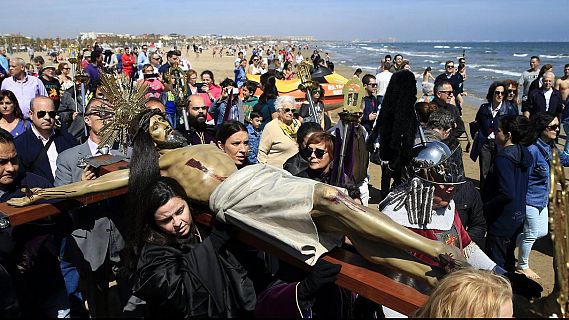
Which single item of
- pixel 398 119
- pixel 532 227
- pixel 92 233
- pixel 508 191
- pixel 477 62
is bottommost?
pixel 477 62

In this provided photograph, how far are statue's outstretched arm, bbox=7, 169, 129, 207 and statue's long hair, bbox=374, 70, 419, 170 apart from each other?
75.3 inches

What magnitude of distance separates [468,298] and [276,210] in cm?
86

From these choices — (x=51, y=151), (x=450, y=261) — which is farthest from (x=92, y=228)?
(x=450, y=261)

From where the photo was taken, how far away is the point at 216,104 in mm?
8133

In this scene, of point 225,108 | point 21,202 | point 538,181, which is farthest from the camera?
point 225,108

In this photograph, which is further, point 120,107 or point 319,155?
point 319,155

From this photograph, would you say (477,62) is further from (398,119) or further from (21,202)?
(21,202)

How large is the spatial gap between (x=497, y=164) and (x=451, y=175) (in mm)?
1846

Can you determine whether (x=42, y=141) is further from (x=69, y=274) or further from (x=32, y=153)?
(x=69, y=274)

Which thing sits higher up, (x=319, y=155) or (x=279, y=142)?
(x=319, y=155)

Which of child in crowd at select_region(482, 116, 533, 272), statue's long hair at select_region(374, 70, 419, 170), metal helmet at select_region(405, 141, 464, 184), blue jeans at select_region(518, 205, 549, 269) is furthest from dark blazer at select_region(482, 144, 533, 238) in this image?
metal helmet at select_region(405, 141, 464, 184)

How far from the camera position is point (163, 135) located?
123 inches

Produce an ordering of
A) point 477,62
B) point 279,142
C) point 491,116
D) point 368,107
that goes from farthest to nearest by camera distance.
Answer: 1. point 477,62
2. point 368,107
3. point 491,116
4. point 279,142

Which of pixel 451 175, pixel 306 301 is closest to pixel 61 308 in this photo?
pixel 306 301
